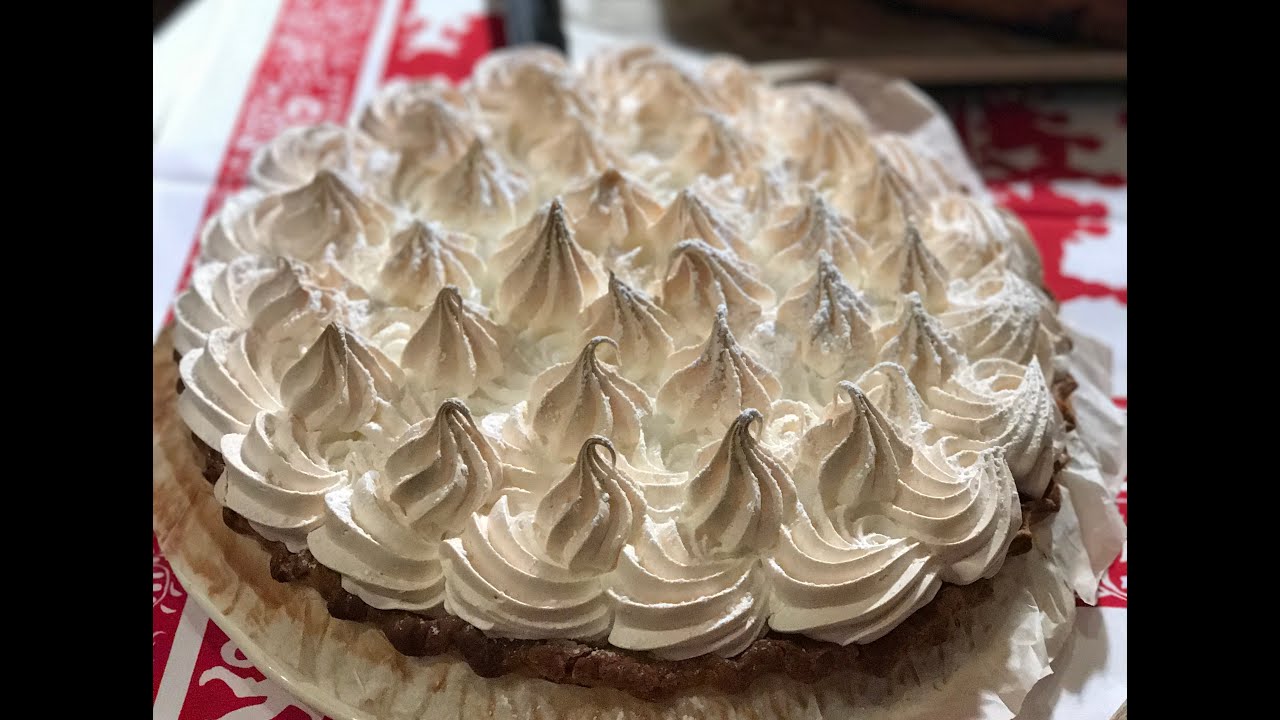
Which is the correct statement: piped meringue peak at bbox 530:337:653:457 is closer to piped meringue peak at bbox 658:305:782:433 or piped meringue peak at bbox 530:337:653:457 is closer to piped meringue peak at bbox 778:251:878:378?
piped meringue peak at bbox 658:305:782:433

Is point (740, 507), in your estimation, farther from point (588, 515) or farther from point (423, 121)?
point (423, 121)

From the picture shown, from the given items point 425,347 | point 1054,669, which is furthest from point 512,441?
point 1054,669

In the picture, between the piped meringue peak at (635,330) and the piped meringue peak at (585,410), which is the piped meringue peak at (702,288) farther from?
the piped meringue peak at (585,410)

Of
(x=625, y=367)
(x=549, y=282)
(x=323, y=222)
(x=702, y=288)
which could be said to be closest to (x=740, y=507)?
(x=625, y=367)

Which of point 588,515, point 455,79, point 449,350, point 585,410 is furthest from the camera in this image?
point 455,79

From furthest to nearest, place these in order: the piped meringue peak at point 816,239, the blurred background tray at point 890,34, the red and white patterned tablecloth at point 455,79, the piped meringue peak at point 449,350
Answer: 1. the blurred background tray at point 890,34
2. the red and white patterned tablecloth at point 455,79
3. the piped meringue peak at point 816,239
4. the piped meringue peak at point 449,350

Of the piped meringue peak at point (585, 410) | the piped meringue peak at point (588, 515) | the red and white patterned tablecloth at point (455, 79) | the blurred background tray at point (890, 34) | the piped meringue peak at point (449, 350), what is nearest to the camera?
the piped meringue peak at point (588, 515)

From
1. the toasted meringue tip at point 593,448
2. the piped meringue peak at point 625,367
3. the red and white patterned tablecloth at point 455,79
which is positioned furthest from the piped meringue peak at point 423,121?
the toasted meringue tip at point 593,448
